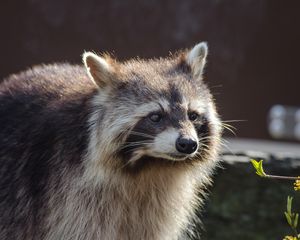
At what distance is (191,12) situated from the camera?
33.7 ft

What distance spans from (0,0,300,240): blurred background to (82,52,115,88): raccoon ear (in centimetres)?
404

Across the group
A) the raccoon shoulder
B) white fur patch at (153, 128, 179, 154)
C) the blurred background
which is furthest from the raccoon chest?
the blurred background

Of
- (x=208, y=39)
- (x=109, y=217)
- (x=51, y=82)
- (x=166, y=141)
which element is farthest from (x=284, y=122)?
(x=166, y=141)

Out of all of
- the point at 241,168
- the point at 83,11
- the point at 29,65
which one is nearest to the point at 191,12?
the point at 83,11

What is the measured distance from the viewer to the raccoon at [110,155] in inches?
236

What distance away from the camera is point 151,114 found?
5961 millimetres

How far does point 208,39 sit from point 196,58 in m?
3.90

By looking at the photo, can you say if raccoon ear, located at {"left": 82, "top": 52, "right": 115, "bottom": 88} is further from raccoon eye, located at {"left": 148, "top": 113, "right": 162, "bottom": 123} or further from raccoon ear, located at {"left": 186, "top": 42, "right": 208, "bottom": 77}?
raccoon ear, located at {"left": 186, "top": 42, "right": 208, "bottom": 77}

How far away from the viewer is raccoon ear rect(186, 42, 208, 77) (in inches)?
253

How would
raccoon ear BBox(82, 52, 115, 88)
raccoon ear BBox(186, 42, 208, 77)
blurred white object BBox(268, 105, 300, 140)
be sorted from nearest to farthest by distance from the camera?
raccoon ear BBox(82, 52, 115, 88)
raccoon ear BBox(186, 42, 208, 77)
blurred white object BBox(268, 105, 300, 140)

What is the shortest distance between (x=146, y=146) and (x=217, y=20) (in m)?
4.58

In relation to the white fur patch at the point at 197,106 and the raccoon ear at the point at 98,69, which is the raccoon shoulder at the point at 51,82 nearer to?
the raccoon ear at the point at 98,69

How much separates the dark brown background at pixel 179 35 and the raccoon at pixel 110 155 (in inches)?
151

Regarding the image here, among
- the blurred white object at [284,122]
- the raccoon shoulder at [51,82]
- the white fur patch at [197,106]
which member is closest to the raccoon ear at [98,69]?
the raccoon shoulder at [51,82]
